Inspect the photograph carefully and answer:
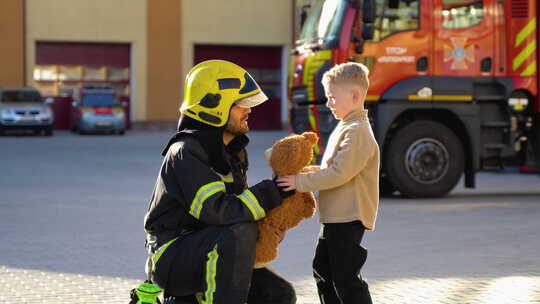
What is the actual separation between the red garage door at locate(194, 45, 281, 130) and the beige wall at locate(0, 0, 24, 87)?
24.8 feet

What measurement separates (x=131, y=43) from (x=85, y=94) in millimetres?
4699

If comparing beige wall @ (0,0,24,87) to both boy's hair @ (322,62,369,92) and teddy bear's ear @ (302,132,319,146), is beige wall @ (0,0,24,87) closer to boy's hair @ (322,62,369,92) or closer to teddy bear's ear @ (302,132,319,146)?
boy's hair @ (322,62,369,92)

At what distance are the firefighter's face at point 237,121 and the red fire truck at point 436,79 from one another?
817cm

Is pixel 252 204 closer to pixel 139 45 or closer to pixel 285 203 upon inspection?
pixel 285 203

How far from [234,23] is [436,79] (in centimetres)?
3005

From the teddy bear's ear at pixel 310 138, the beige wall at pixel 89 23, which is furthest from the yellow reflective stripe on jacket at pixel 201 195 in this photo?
the beige wall at pixel 89 23

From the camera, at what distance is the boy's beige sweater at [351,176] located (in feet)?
16.0

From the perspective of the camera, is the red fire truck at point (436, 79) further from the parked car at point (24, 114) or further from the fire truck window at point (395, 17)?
the parked car at point (24, 114)

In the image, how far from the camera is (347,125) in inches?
198

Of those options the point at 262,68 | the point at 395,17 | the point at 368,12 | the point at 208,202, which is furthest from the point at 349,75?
the point at 262,68

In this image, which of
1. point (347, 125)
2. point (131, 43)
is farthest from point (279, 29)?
point (347, 125)

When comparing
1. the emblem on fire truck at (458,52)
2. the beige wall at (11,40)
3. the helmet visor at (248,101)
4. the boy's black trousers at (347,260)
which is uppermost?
the beige wall at (11,40)

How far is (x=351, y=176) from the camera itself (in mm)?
4902

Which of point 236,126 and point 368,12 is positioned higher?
point 368,12
